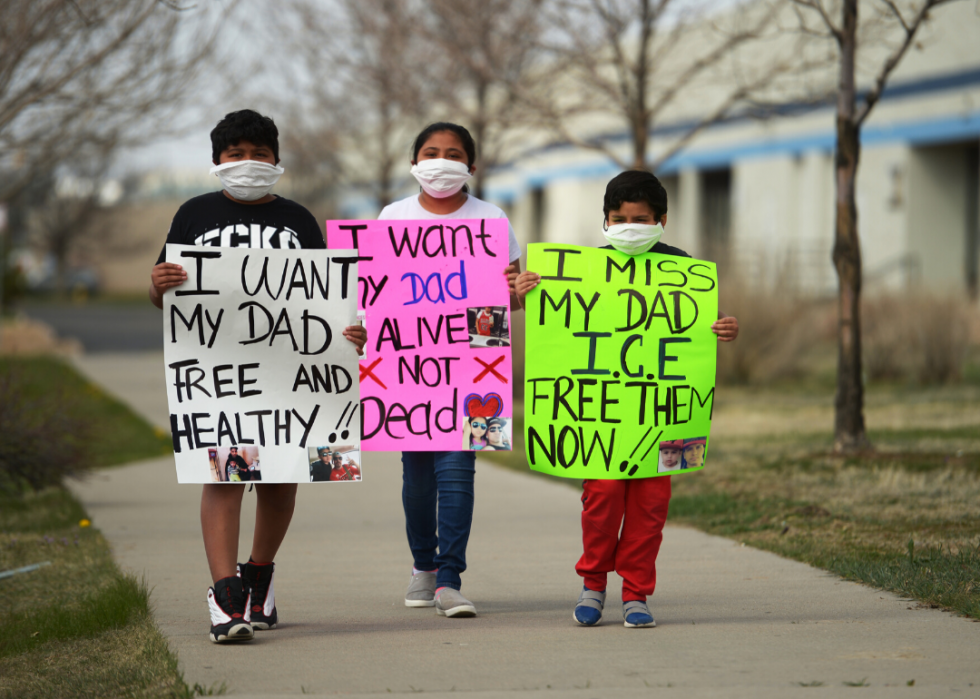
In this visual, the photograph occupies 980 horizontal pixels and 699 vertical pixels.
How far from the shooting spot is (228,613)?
4.77 metres

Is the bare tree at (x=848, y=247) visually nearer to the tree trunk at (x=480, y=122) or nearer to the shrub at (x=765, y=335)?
the tree trunk at (x=480, y=122)

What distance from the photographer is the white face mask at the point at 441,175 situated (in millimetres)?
5309

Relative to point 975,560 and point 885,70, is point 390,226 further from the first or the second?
point 885,70

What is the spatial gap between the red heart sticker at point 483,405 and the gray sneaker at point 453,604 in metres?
0.73

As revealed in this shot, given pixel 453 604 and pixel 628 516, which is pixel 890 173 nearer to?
pixel 628 516

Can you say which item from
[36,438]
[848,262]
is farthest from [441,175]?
[848,262]

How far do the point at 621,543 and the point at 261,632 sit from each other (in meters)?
1.46

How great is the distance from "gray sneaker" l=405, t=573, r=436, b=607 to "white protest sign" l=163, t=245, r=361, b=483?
2.42 ft

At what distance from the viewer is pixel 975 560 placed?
19.3 ft

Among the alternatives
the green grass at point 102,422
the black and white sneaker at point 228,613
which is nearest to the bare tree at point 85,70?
the green grass at point 102,422

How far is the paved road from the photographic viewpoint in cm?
2906

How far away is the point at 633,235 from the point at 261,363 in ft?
5.14

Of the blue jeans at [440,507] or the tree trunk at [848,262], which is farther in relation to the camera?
the tree trunk at [848,262]

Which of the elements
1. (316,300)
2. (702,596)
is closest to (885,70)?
(702,596)
